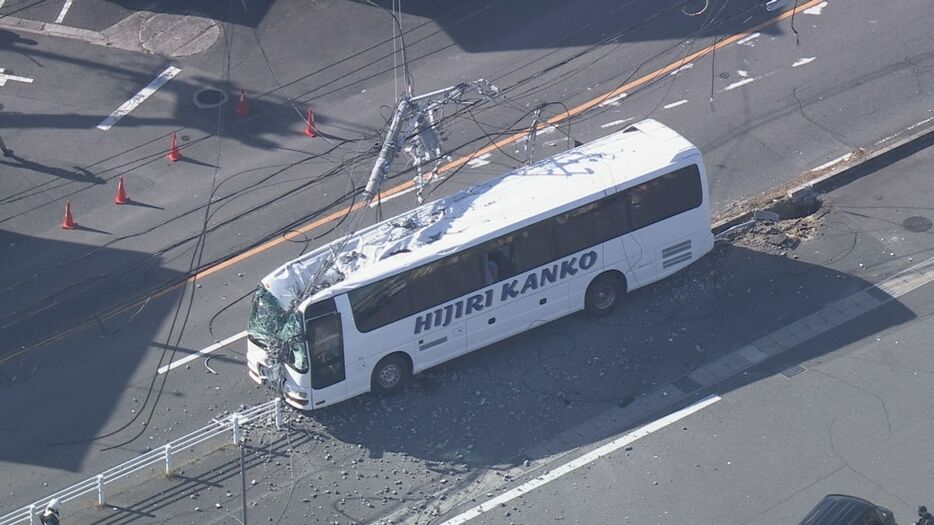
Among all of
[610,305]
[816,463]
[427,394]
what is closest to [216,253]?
[427,394]

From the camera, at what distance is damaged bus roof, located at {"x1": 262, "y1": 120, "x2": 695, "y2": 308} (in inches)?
838

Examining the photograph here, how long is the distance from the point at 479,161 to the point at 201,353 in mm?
7277

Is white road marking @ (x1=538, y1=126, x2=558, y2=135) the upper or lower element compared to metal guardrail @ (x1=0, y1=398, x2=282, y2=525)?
upper

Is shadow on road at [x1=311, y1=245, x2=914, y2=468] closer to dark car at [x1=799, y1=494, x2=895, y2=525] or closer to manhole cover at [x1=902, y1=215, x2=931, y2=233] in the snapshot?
manhole cover at [x1=902, y1=215, x2=931, y2=233]

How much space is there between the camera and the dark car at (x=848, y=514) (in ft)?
56.2

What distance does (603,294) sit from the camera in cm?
2278

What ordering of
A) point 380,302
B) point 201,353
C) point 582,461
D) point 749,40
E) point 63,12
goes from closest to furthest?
point 582,461
point 380,302
point 201,353
point 749,40
point 63,12

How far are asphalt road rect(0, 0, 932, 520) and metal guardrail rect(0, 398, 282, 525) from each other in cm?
42

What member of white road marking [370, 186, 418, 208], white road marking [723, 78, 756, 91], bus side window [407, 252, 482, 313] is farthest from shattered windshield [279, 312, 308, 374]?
white road marking [723, 78, 756, 91]

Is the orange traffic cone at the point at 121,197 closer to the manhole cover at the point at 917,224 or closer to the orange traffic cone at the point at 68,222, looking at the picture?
the orange traffic cone at the point at 68,222

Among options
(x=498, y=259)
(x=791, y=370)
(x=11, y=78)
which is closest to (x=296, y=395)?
(x=498, y=259)

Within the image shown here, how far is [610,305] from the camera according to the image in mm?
22922

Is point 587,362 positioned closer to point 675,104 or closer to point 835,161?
point 835,161

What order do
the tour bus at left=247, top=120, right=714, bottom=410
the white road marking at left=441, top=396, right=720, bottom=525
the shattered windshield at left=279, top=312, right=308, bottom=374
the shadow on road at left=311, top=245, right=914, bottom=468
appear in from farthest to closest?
the tour bus at left=247, top=120, right=714, bottom=410 < the shadow on road at left=311, top=245, right=914, bottom=468 < the shattered windshield at left=279, top=312, right=308, bottom=374 < the white road marking at left=441, top=396, right=720, bottom=525
